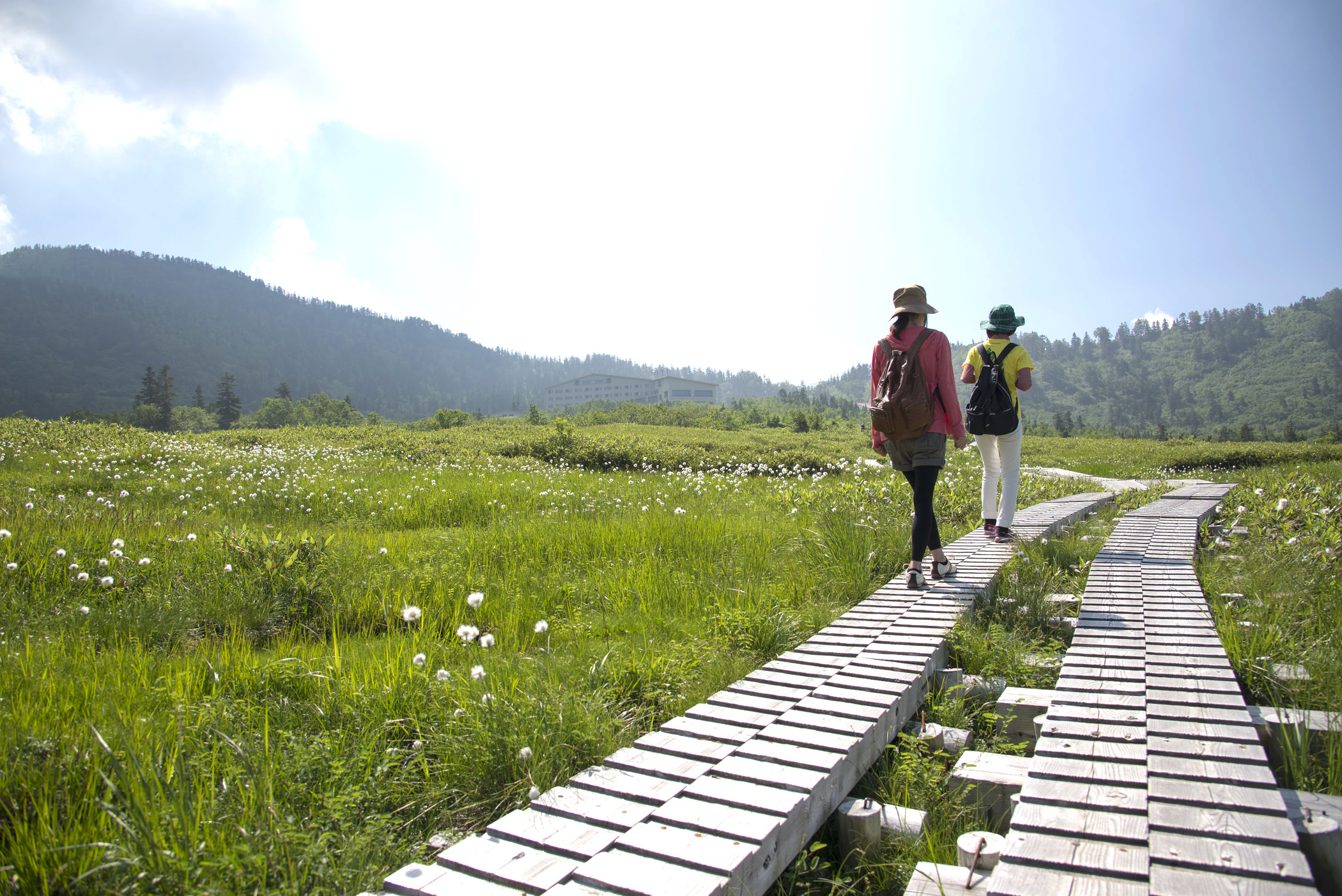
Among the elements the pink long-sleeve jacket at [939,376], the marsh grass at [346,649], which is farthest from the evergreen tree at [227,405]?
the pink long-sleeve jacket at [939,376]

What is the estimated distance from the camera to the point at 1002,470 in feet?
22.8

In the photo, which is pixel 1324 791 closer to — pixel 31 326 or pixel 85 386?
pixel 85 386

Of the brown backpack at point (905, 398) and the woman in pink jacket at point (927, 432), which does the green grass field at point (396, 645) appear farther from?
the brown backpack at point (905, 398)

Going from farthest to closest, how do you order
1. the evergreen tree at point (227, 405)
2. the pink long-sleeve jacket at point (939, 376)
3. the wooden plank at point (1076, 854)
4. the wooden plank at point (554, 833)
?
the evergreen tree at point (227, 405), the pink long-sleeve jacket at point (939, 376), the wooden plank at point (554, 833), the wooden plank at point (1076, 854)

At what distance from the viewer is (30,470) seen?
1284 centimetres

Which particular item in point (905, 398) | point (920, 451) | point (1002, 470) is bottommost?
point (1002, 470)

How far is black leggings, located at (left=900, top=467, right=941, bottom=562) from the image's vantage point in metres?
5.51

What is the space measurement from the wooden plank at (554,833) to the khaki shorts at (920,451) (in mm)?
3971

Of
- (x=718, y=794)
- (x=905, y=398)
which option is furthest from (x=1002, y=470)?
(x=718, y=794)

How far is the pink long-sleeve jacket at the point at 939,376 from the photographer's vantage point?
18.0ft

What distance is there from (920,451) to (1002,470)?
82.0 inches

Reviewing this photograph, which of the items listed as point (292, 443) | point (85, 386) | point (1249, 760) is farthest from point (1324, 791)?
point (85, 386)

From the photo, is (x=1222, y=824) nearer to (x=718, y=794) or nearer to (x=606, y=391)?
(x=718, y=794)

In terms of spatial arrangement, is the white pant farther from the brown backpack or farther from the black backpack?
the brown backpack
